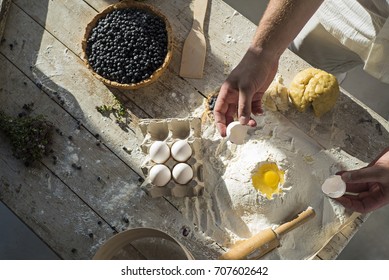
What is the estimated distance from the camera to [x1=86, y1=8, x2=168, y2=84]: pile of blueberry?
179cm

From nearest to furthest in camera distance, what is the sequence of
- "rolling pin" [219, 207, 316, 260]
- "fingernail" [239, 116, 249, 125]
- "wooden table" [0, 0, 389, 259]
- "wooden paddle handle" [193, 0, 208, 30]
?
"fingernail" [239, 116, 249, 125] → "rolling pin" [219, 207, 316, 260] → "wooden table" [0, 0, 389, 259] → "wooden paddle handle" [193, 0, 208, 30]

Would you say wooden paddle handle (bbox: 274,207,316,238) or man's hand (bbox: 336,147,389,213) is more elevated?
man's hand (bbox: 336,147,389,213)

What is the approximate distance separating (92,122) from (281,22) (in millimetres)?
→ 808

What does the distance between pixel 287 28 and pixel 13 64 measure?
108 cm

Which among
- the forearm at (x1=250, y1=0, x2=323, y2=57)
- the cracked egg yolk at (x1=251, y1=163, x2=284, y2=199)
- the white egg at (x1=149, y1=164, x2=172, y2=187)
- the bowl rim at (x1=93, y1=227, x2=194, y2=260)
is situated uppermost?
the forearm at (x1=250, y1=0, x2=323, y2=57)

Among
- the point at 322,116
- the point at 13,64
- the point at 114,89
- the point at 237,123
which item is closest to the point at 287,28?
the point at 237,123

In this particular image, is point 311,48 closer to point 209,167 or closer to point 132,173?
point 209,167

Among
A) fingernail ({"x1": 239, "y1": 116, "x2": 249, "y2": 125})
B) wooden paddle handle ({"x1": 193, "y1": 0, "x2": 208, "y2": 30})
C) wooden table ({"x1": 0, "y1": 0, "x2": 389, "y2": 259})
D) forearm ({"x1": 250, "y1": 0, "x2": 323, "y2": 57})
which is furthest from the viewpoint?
wooden paddle handle ({"x1": 193, "y1": 0, "x2": 208, "y2": 30})

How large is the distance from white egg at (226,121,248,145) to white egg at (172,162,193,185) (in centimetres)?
17

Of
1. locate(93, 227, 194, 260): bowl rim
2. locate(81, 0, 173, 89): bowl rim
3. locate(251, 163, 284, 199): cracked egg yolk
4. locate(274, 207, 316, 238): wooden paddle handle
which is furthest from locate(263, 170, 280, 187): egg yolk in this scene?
locate(81, 0, 173, 89): bowl rim

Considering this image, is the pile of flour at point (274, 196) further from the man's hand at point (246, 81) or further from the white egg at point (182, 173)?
the man's hand at point (246, 81)

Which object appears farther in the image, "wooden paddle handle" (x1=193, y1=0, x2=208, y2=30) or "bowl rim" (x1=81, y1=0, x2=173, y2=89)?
"wooden paddle handle" (x1=193, y1=0, x2=208, y2=30)

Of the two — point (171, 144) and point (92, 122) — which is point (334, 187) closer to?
point (171, 144)

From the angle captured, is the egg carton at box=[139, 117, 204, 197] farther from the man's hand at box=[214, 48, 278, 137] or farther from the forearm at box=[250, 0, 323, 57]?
the forearm at box=[250, 0, 323, 57]
